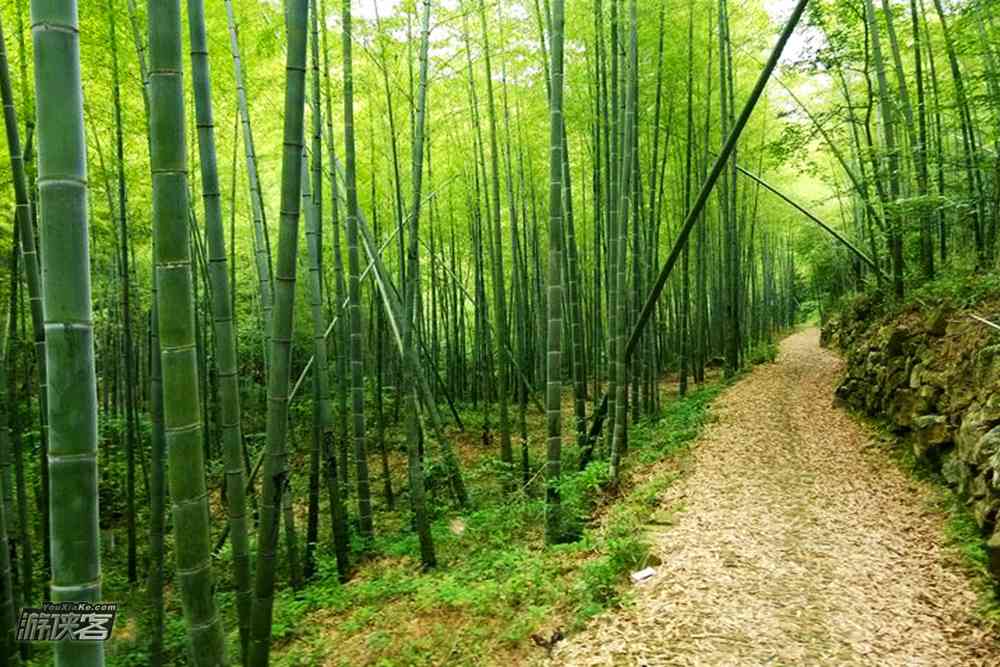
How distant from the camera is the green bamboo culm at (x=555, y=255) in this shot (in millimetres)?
3641

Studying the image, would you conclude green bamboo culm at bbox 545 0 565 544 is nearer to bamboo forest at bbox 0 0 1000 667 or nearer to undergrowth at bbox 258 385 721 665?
bamboo forest at bbox 0 0 1000 667

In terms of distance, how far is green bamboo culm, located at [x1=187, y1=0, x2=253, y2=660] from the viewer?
7.21 feet

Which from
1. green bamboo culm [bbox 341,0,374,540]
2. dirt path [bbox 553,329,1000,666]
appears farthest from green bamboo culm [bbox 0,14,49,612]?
dirt path [bbox 553,329,1000,666]

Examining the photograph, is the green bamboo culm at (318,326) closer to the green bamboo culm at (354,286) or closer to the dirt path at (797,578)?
the green bamboo culm at (354,286)

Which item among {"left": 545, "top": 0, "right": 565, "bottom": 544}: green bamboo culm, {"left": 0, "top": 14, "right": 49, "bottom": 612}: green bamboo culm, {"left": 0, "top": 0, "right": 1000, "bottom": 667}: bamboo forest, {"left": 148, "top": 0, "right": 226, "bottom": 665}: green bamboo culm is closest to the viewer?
{"left": 148, "top": 0, "right": 226, "bottom": 665}: green bamboo culm

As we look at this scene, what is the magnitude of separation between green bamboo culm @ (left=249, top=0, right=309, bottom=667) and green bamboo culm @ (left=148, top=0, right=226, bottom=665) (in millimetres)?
472

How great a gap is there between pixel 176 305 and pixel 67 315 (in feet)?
1.44

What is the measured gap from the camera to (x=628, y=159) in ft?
16.2

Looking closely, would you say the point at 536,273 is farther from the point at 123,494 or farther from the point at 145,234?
the point at 123,494

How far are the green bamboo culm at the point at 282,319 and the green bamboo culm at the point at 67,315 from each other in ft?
2.95

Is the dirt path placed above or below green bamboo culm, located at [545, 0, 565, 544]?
below

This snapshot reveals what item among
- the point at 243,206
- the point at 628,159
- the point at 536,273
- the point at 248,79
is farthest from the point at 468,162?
the point at 628,159

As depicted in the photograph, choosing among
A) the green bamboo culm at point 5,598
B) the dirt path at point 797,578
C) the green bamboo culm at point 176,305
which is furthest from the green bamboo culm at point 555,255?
the green bamboo culm at point 5,598

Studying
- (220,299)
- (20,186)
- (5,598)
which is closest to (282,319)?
(220,299)
